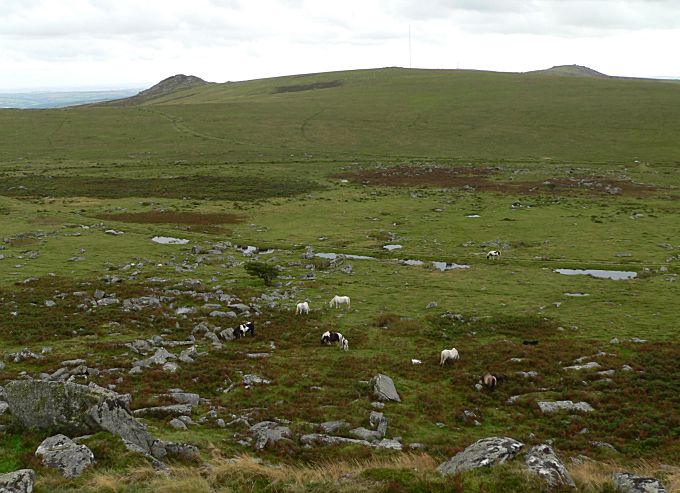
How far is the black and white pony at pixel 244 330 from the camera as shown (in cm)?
3088

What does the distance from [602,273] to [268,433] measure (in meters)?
35.6

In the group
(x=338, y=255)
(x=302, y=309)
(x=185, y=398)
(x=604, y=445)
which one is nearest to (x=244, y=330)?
(x=302, y=309)

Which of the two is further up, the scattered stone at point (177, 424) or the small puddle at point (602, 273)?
the scattered stone at point (177, 424)

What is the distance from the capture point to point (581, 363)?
87.9ft

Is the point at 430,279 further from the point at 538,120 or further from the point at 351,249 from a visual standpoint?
the point at 538,120

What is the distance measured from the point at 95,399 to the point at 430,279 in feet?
100.0

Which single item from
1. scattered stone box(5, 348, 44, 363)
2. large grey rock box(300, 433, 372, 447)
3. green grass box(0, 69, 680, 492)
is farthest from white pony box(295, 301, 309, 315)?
large grey rock box(300, 433, 372, 447)

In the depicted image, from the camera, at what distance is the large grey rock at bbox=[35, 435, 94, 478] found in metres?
14.5

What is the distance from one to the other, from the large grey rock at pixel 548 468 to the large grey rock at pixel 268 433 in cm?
823

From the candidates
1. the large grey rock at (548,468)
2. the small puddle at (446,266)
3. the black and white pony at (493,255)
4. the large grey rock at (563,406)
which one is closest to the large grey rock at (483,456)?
the large grey rock at (548,468)

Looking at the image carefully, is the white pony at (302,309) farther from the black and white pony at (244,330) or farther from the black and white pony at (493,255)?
the black and white pony at (493,255)

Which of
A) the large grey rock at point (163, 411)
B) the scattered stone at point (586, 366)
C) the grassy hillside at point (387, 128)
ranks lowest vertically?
the scattered stone at point (586, 366)

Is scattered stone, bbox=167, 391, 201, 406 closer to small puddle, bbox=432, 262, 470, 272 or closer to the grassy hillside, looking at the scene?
small puddle, bbox=432, 262, 470, 272

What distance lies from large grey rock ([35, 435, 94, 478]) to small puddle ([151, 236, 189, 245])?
40371mm
